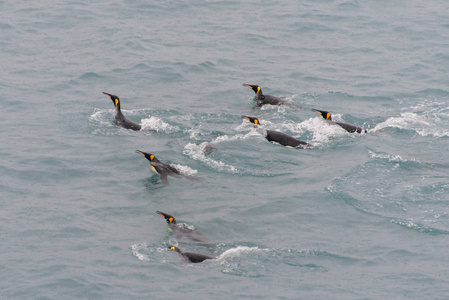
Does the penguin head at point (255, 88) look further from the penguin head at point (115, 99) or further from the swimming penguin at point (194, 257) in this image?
the swimming penguin at point (194, 257)

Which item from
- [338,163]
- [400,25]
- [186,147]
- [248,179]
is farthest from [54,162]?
[400,25]

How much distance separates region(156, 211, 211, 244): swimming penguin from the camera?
45.7 ft

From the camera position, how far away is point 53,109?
20562mm

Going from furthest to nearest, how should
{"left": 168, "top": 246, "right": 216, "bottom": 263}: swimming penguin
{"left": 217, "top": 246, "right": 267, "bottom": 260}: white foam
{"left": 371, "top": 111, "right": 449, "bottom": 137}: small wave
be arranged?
{"left": 371, "top": 111, "right": 449, "bottom": 137}: small wave → {"left": 217, "top": 246, "right": 267, "bottom": 260}: white foam → {"left": 168, "top": 246, "right": 216, "bottom": 263}: swimming penguin

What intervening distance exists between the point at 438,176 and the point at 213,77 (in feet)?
31.8

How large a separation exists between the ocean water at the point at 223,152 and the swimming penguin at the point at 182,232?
0.17m

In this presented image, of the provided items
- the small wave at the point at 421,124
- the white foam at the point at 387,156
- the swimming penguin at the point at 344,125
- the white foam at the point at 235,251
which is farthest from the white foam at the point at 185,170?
the small wave at the point at 421,124

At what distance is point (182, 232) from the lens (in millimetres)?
14086

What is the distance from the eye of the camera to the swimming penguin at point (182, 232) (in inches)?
548

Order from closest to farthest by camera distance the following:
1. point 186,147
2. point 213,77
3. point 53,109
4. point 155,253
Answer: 1. point 155,253
2. point 186,147
3. point 53,109
4. point 213,77

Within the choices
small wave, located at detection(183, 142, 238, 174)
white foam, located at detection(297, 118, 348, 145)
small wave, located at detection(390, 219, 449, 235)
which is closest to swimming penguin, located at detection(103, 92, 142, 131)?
small wave, located at detection(183, 142, 238, 174)

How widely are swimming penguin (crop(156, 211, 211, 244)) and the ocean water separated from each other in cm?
17

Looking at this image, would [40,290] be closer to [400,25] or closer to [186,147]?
[186,147]

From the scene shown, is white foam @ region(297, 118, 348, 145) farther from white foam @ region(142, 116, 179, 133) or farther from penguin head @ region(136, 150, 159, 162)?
penguin head @ region(136, 150, 159, 162)
